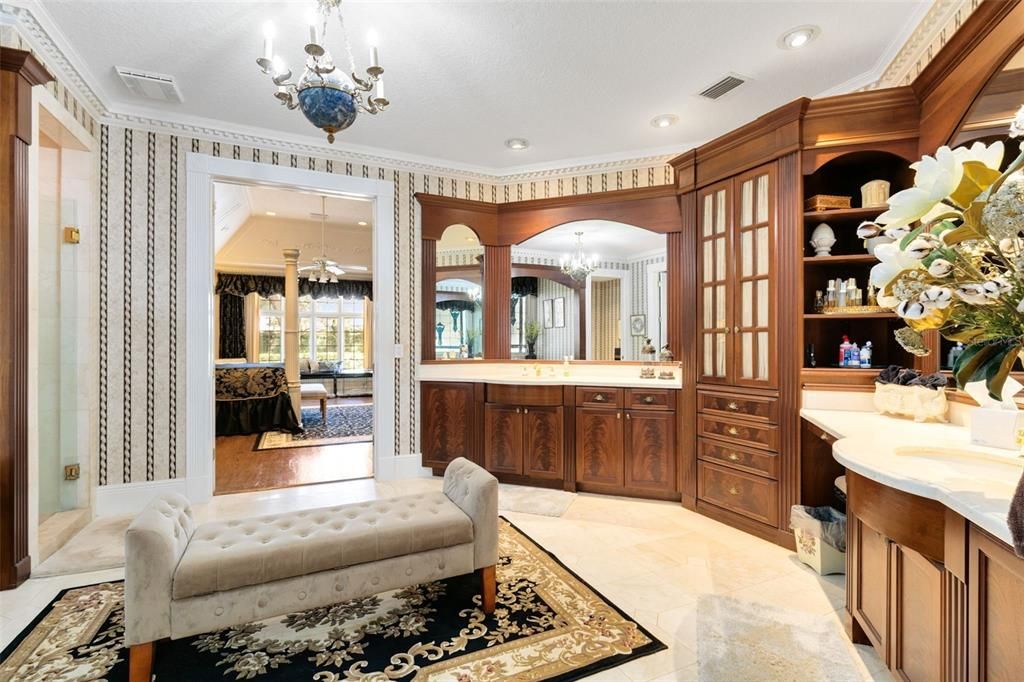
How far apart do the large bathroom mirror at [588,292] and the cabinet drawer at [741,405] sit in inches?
44.1

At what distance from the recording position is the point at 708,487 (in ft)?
11.0

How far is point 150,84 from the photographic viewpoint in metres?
3.09

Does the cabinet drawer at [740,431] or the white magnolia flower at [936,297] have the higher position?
the white magnolia flower at [936,297]

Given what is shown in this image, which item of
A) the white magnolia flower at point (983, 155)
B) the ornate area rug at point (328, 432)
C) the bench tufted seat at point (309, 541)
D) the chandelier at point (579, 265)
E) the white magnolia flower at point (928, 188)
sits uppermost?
the chandelier at point (579, 265)

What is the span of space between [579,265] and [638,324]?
97cm

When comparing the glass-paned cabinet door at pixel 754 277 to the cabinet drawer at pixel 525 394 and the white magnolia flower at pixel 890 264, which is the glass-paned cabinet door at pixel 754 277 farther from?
the white magnolia flower at pixel 890 264

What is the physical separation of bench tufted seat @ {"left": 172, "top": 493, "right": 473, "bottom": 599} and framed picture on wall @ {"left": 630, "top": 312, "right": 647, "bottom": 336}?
298 cm

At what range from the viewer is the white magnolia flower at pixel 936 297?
97cm

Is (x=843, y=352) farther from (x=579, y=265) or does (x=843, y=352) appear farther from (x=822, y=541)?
(x=579, y=265)

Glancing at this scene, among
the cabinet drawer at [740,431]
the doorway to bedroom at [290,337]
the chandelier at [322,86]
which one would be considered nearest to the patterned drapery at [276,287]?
the doorway to bedroom at [290,337]

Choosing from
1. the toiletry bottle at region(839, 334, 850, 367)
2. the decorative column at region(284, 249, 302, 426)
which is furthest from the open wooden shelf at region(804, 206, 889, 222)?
the decorative column at region(284, 249, 302, 426)

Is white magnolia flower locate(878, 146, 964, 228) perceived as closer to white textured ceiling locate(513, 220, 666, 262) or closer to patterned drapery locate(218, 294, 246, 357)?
white textured ceiling locate(513, 220, 666, 262)

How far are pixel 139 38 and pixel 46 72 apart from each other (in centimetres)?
50

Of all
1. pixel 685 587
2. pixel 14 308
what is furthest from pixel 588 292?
pixel 14 308
